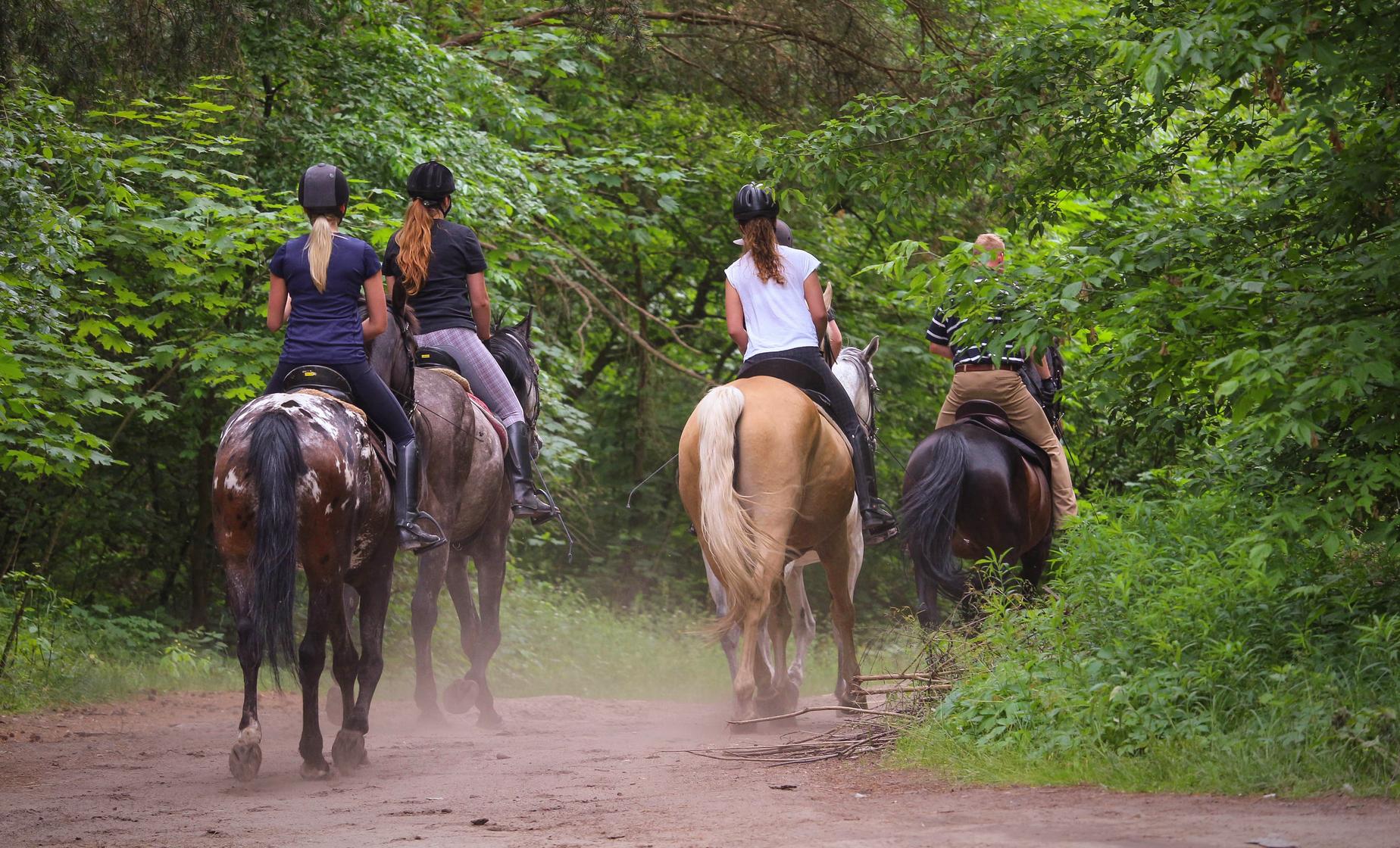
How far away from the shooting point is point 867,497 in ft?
28.2

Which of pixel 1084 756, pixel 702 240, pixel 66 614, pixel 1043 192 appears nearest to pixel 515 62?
pixel 702 240

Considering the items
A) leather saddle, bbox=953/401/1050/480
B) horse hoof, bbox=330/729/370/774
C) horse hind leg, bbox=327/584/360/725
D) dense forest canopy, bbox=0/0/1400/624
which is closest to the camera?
dense forest canopy, bbox=0/0/1400/624

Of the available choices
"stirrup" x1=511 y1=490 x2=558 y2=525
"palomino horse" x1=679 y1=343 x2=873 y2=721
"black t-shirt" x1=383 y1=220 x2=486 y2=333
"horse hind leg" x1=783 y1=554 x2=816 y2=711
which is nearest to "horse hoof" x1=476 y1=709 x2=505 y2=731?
"stirrup" x1=511 y1=490 x2=558 y2=525

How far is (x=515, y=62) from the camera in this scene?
17344 millimetres

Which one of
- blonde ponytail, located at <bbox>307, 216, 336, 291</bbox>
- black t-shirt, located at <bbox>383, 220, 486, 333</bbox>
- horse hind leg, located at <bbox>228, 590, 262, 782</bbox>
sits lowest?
horse hind leg, located at <bbox>228, 590, 262, 782</bbox>

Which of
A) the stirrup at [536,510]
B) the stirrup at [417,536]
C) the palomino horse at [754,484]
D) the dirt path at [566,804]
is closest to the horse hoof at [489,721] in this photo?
the dirt path at [566,804]

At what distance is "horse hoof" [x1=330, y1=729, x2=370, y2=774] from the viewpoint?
7.38 m

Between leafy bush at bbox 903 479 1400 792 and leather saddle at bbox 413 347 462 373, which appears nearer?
leafy bush at bbox 903 479 1400 792

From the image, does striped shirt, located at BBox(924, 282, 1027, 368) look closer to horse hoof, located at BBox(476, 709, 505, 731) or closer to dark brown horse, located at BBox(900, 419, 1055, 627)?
dark brown horse, located at BBox(900, 419, 1055, 627)

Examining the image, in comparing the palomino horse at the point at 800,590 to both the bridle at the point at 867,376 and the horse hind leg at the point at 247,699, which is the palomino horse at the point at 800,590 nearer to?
the bridle at the point at 867,376

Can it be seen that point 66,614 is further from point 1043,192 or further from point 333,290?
point 1043,192

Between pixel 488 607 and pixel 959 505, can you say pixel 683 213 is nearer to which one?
pixel 488 607

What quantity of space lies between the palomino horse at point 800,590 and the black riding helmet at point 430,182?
305 centimetres

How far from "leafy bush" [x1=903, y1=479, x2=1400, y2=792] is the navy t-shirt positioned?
3681 millimetres
